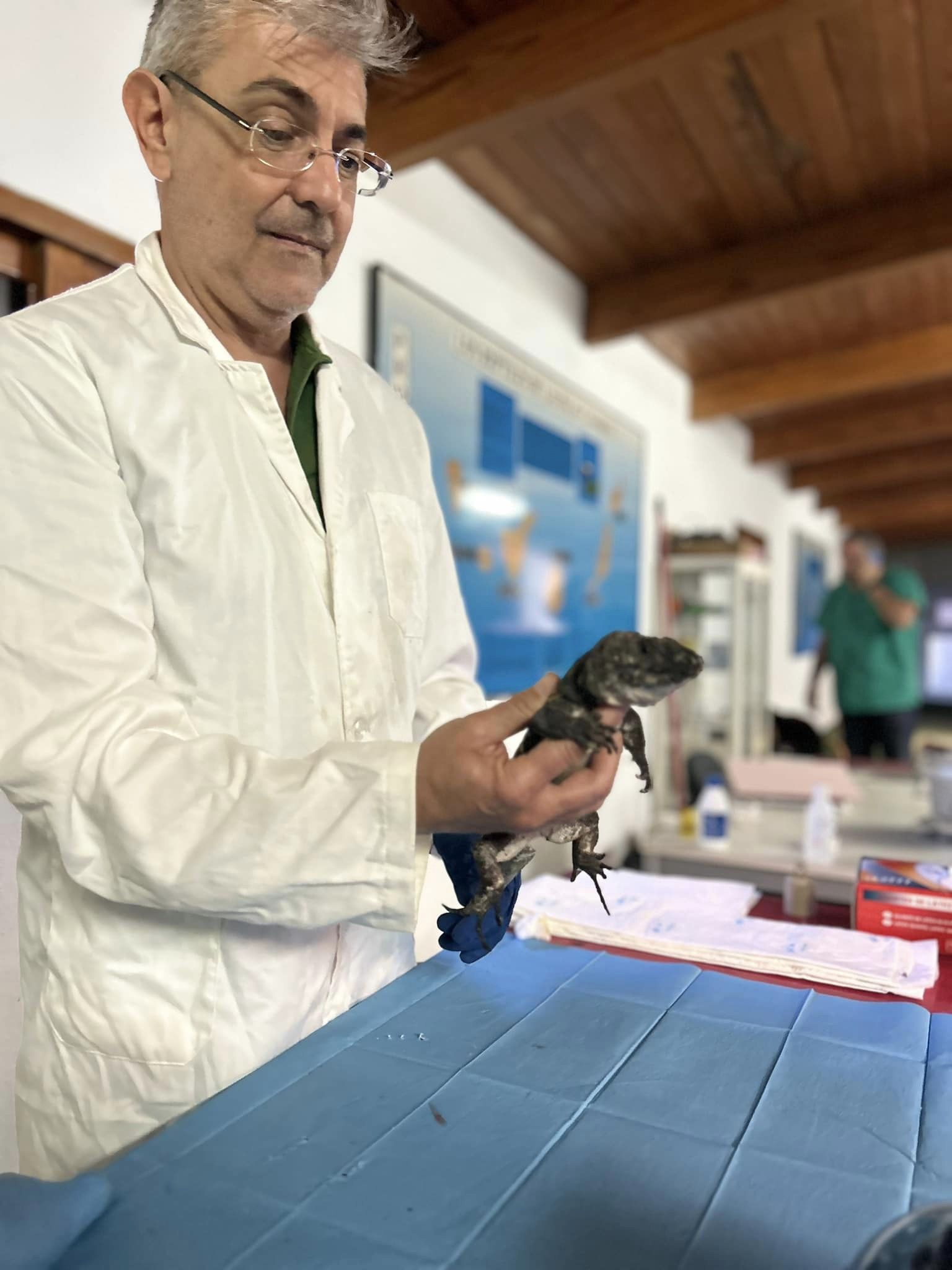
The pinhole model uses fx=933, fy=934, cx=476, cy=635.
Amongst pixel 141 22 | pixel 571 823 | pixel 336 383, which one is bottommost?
pixel 571 823

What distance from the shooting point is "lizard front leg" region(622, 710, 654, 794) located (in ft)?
2.83

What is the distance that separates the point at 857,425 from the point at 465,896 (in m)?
6.72

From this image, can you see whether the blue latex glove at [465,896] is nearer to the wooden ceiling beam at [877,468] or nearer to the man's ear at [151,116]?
the man's ear at [151,116]

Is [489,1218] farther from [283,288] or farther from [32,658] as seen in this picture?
[283,288]

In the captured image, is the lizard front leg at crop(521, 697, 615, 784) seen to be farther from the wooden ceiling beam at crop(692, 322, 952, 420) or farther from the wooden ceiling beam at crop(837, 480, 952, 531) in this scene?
the wooden ceiling beam at crop(837, 480, 952, 531)

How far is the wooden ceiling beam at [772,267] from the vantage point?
369cm

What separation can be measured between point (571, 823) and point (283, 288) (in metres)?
0.67

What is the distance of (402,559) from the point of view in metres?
1.21

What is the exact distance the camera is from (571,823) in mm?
943

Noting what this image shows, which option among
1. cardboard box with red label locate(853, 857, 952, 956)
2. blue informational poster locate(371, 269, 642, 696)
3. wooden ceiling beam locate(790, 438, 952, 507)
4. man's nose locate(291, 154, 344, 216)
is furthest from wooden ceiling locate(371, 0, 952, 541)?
wooden ceiling beam locate(790, 438, 952, 507)

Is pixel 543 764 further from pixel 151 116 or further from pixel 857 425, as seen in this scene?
pixel 857 425

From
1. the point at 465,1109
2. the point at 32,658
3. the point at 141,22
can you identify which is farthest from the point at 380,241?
the point at 465,1109

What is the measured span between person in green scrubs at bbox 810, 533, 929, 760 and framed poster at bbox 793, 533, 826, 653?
2.98 metres

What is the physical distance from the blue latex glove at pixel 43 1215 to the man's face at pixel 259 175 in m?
0.88
